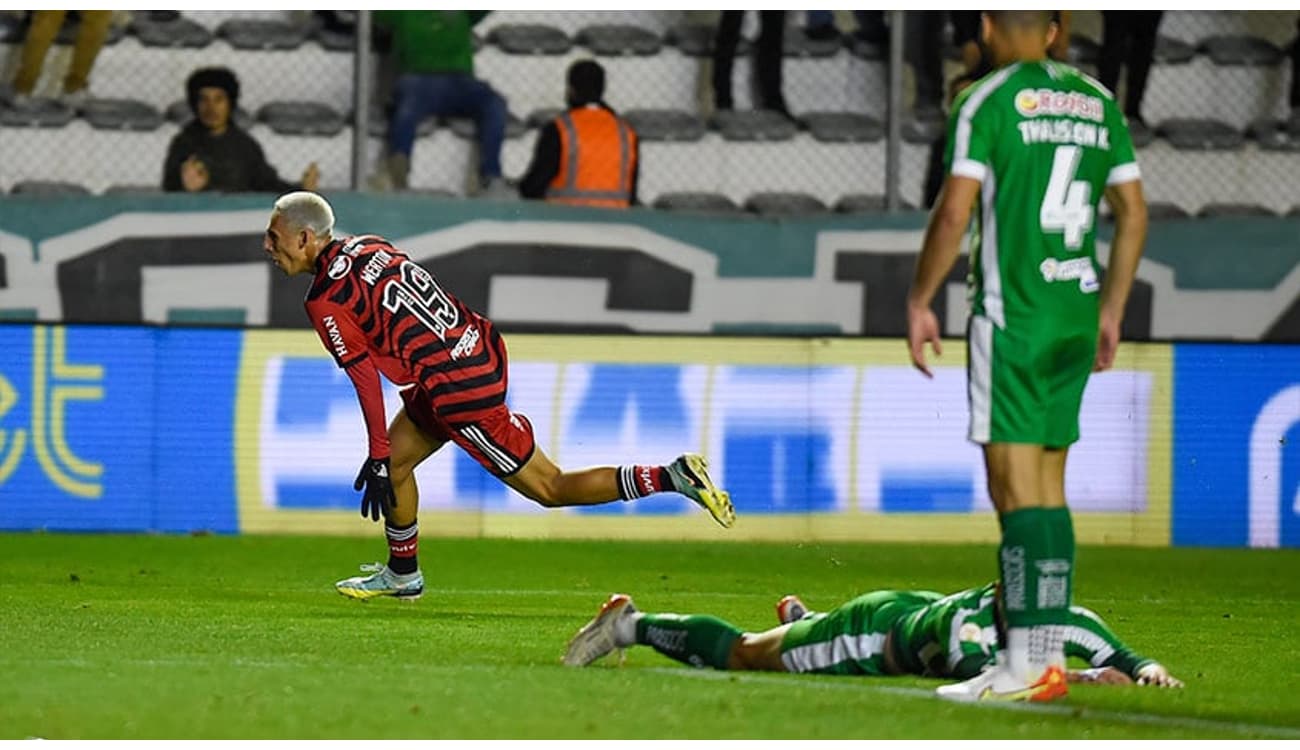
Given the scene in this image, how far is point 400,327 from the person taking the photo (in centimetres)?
1023

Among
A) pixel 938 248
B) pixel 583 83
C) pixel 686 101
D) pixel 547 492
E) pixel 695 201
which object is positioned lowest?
pixel 547 492

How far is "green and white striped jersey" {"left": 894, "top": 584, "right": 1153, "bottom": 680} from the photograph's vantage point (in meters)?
7.00

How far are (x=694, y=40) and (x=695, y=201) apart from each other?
1.19 metres

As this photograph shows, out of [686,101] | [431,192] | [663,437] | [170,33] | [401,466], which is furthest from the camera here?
[686,101]

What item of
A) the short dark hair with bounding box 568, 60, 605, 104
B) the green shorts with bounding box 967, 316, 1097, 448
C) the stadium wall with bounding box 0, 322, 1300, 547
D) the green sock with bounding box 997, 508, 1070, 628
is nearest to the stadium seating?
the short dark hair with bounding box 568, 60, 605, 104

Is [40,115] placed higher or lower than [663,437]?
higher

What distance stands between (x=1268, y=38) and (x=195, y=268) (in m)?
7.60

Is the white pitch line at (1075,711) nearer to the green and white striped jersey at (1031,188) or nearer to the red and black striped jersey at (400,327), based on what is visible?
the green and white striped jersey at (1031,188)

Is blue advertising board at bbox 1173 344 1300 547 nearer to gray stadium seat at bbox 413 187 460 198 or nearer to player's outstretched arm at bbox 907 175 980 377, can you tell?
gray stadium seat at bbox 413 187 460 198

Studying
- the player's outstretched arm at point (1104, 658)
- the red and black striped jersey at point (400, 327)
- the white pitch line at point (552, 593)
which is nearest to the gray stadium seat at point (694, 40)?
the white pitch line at point (552, 593)

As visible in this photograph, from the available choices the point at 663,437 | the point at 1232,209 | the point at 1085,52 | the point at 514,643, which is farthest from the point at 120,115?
the point at 514,643

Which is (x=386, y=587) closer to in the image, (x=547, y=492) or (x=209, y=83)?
(x=547, y=492)

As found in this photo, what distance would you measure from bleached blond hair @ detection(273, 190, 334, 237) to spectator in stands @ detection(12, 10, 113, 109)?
6.29 meters

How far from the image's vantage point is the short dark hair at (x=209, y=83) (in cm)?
1566
